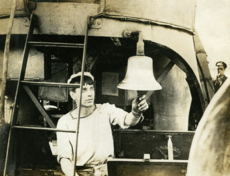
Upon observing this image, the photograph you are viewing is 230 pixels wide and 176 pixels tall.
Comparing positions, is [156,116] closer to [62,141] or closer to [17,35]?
[62,141]

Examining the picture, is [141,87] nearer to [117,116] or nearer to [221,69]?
[117,116]

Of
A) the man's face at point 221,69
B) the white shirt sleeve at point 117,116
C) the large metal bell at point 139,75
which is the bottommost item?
the white shirt sleeve at point 117,116

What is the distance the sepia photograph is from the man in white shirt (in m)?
0.01

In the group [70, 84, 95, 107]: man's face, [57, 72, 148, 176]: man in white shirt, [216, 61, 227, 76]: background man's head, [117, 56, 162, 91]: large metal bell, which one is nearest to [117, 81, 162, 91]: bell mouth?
[117, 56, 162, 91]: large metal bell

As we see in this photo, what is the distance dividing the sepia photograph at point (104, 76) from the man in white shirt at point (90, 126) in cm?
1

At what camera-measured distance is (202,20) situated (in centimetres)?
264

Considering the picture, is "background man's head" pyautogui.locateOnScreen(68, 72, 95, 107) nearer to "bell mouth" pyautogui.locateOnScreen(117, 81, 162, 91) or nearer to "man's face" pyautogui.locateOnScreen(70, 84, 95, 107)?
"man's face" pyautogui.locateOnScreen(70, 84, 95, 107)

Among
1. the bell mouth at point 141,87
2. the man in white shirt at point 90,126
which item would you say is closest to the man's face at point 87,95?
the man in white shirt at point 90,126

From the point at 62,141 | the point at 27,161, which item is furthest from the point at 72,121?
the point at 27,161

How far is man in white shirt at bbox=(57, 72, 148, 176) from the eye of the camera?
8.06 feet

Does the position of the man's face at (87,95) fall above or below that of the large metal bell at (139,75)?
below

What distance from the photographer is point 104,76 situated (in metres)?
2.78

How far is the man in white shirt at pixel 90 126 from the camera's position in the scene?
2457mm

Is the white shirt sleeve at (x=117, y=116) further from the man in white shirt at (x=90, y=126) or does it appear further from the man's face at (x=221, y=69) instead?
the man's face at (x=221, y=69)
